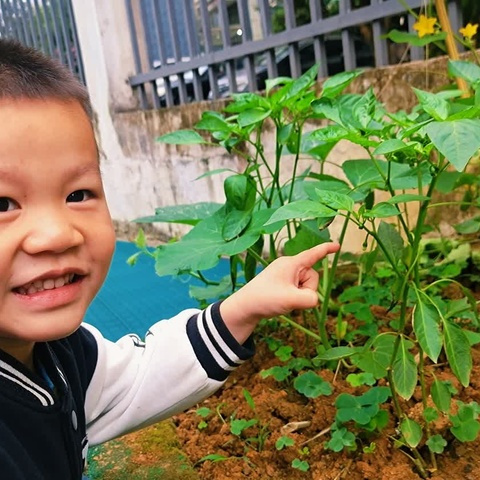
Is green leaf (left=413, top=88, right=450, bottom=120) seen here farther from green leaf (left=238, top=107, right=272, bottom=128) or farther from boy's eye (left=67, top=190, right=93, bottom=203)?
boy's eye (left=67, top=190, right=93, bottom=203)

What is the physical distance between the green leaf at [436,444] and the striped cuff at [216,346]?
0.96ft

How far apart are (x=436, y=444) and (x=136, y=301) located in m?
1.29

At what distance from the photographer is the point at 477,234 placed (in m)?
1.50

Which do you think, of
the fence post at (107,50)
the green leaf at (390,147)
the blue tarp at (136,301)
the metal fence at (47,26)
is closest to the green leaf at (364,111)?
the green leaf at (390,147)

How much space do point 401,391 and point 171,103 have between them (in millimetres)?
2342

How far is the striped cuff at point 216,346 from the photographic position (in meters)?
0.89

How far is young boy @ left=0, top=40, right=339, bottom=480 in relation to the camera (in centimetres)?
59

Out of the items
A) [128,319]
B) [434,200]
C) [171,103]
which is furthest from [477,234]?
[171,103]

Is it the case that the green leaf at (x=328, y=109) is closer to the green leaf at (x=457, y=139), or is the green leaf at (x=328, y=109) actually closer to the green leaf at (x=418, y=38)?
the green leaf at (x=457, y=139)

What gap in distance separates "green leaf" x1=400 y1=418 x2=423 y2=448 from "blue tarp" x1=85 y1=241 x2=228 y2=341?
80cm

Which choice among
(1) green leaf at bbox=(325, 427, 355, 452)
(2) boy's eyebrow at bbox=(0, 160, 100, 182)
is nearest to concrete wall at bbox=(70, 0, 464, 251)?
(1) green leaf at bbox=(325, 427, 355, 452)

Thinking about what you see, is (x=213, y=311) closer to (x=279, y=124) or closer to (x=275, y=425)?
(x=275, y=425)

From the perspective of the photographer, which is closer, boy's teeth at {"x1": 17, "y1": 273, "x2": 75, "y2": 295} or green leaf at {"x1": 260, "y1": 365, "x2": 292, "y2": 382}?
boy's teeth at {"x1": 17, "y1": 273, "x2": 75, "y2": 295}

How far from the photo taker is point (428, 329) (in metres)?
0.67
